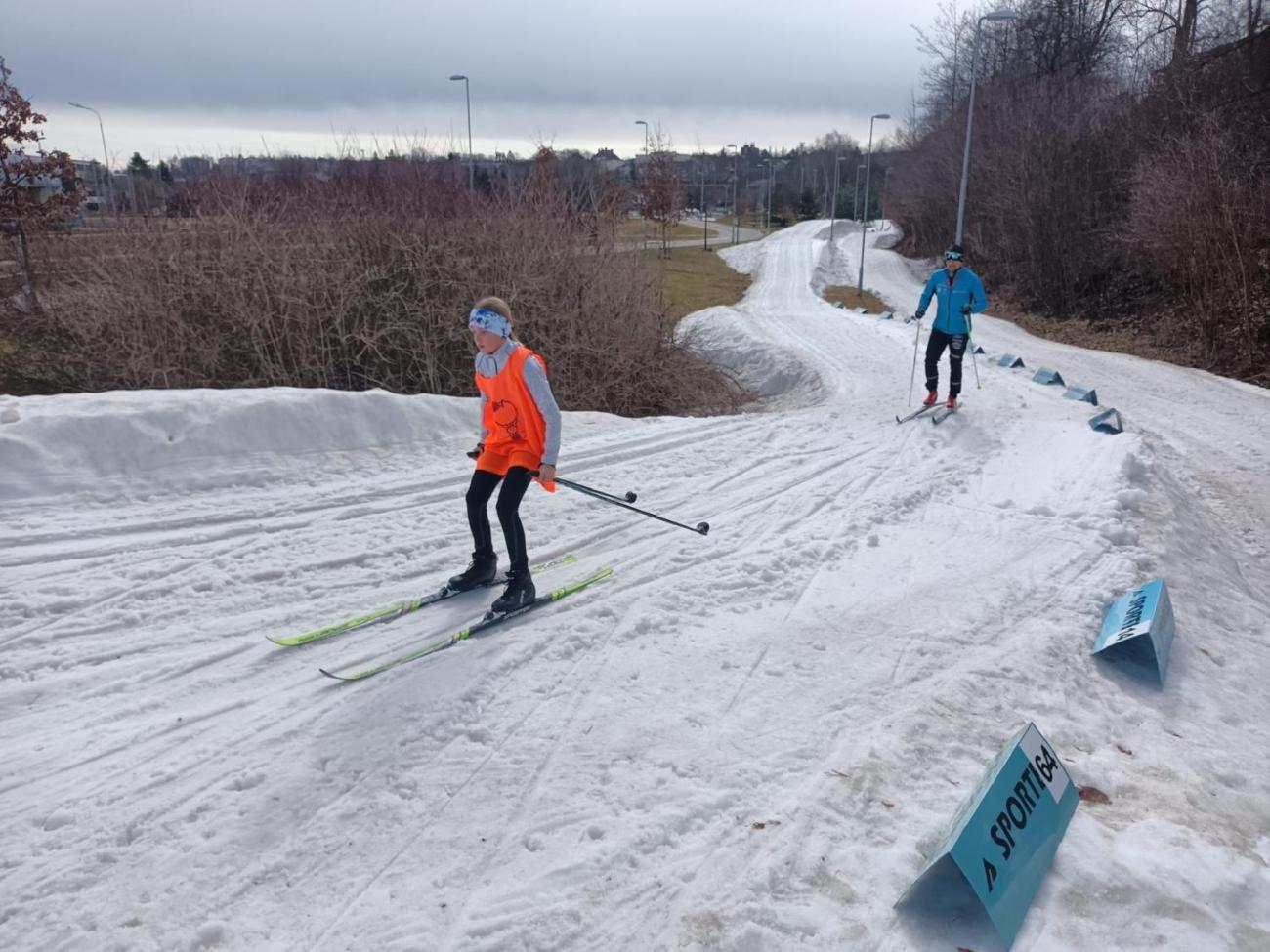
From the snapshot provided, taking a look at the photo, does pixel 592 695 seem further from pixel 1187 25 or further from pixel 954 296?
pixel 1187 25

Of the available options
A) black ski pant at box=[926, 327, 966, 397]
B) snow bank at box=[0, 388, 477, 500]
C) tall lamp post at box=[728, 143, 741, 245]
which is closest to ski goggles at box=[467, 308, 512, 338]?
snow bank at box=[0, 388, 477, 500]

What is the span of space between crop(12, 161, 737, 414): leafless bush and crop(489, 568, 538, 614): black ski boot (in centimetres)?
812

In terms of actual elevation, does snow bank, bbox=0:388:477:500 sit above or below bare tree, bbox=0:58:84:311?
below

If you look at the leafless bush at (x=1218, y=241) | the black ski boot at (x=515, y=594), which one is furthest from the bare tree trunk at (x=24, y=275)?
the leafless bush at (x=1218, y=241)

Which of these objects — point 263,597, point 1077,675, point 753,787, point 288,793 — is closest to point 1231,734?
point 1077,675

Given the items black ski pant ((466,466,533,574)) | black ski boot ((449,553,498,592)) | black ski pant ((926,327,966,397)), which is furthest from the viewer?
black ski pant ((926,327,966,397))

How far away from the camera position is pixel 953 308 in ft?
34.9

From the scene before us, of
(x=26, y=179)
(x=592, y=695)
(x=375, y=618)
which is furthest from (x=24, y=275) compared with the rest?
(x=592, y=695)

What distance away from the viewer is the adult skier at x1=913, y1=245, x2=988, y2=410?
10531mm

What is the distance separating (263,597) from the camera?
554 cm

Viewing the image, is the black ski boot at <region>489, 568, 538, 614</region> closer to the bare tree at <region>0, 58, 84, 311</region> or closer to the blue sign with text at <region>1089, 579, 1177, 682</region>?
the blue sign with text at <region>1089, 579, 1177, 682</region>

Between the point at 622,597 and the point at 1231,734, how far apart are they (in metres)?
3.66

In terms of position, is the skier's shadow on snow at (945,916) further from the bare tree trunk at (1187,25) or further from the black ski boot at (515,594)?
the bare tree trunk at (1187,25)

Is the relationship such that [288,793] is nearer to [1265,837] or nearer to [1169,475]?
[1265,837]
